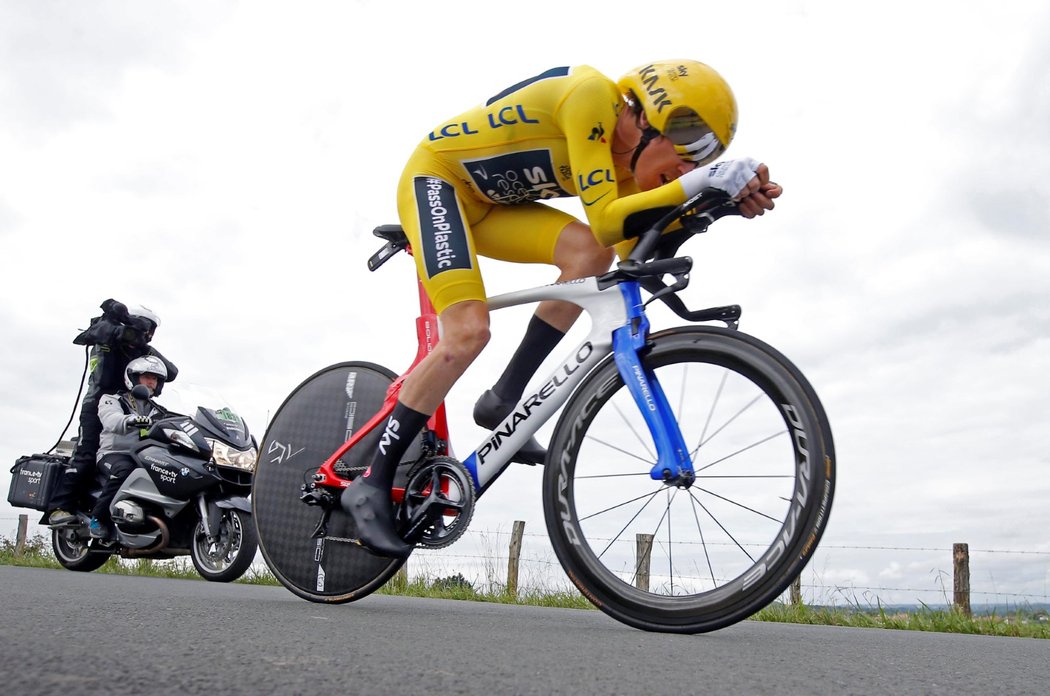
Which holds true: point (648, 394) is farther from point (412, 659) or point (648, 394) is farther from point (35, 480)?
point (35, 480)

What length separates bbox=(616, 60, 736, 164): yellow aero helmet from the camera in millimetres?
3080

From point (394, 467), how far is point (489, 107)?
4.66 ft

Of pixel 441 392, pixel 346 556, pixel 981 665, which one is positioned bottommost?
Result: pixel 981 665

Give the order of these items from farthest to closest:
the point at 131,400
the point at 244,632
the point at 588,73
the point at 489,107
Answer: the point at 131,400 < the point at 489,107 < the point at 588,73 < the point at 244,632

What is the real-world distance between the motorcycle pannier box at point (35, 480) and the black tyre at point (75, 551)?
1.31 feet

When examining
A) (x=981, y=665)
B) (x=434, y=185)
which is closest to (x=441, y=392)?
(x=434, y=185)

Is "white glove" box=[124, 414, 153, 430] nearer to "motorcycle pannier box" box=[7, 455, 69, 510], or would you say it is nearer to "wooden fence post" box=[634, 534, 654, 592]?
"motorcycle pannier box" box=[7, 455, 69, 510]

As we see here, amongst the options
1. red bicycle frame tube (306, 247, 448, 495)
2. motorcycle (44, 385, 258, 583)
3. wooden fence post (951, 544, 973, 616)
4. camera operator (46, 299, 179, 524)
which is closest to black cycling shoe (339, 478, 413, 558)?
red bicycle frame tube (306, 247, 448, 495)

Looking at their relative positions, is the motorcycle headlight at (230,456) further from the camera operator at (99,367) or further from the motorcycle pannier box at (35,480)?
the motorcycle pannier box at (35,480)

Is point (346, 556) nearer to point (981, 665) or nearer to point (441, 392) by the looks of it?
point (441, 392)

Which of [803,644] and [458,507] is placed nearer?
[803,644]

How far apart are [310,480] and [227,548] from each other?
3.57 meters

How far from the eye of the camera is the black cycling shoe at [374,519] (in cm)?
319

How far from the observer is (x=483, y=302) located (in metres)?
3.34
